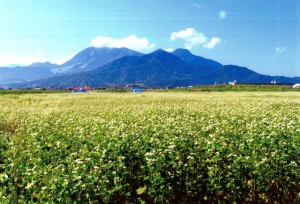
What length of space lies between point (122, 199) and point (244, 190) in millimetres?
3291

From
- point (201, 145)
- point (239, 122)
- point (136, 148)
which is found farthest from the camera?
point (239, 122)

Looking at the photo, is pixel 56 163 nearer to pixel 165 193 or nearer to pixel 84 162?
pixel 84 162

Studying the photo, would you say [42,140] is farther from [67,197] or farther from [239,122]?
[239,122]

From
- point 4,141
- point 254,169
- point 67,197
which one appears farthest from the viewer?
point 4,141

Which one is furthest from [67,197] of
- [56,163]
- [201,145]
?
[201,145]

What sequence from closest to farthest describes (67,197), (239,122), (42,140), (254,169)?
(67,197)
(254,169)
(42,140)
(239,122)

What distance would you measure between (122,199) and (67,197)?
1.70 meters

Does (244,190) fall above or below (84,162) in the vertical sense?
below

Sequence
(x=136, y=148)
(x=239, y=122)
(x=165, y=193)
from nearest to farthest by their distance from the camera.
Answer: (x=165, y=193), (x=136, y=148), (x=239, y=122)

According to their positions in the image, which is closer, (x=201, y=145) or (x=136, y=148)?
(x=136, y=148)

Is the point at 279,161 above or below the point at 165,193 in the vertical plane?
above

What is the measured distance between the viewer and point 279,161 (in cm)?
779

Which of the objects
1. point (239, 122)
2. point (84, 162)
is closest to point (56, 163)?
point (84, 162)

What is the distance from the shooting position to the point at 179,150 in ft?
27.5
